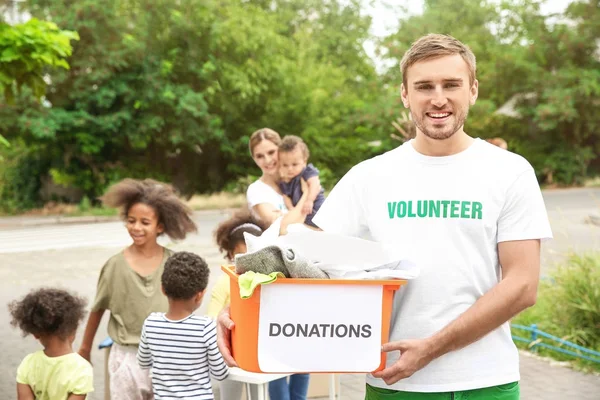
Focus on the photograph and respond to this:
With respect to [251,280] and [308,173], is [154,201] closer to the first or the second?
[308,173]

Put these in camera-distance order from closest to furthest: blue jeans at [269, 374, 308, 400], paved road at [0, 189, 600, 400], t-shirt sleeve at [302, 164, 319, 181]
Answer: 1. blue jeans at [269, 374, 308, 400]
2. t-shirt sleeve at [302, 164, 319, 181]
3. paved road at [0, 189, 600, 400]

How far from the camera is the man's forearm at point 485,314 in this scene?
226cm

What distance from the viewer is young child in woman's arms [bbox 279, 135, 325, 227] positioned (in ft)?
19.9

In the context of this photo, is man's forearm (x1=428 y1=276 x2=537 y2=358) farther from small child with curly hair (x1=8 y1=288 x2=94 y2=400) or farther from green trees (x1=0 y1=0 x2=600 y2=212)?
green trees (x1=0 y1=0 x2=600 y2=212)

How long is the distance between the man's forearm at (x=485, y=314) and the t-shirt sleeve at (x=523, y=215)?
124mm

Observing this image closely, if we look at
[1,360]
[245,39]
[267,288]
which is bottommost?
[1,360]

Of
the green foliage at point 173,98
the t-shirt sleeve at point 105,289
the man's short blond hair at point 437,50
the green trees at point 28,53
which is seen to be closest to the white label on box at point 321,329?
the man's short blond hair at point 437,50

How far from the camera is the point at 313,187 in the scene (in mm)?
6121

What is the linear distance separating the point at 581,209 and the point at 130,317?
65.6ft

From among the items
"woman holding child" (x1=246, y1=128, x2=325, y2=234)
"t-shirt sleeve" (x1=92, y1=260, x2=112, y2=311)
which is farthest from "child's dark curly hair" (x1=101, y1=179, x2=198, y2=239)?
"woman holding child" (x1=246, y1=128, x2=325, y2=234)

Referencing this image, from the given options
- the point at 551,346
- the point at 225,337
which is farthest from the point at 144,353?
the point at 551,346

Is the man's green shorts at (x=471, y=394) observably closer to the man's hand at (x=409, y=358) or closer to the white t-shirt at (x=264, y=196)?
the man's hand at (x=409, y=358)

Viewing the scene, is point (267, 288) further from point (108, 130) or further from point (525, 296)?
point (108, 130)

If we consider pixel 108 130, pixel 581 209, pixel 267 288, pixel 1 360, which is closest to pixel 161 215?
pixel 267 288
